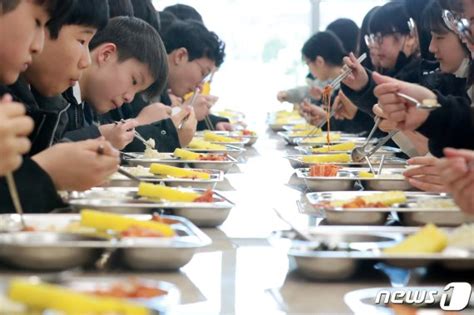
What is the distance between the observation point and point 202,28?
12.9 feet

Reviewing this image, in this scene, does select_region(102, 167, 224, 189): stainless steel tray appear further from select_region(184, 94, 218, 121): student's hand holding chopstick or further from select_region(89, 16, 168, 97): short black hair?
select_region(184, 94, 218, 121): student's hand holding chopstick

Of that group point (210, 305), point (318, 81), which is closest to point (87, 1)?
point (210, 305)

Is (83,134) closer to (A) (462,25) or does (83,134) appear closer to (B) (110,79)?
(B) (110,79)

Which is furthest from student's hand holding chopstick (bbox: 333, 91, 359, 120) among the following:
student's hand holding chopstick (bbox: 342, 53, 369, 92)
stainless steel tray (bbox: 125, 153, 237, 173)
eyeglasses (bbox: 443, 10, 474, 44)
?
eyeglasses (bbox: 443, 10, 474, 44)

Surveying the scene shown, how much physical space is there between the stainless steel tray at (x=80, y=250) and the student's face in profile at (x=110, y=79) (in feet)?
4.94

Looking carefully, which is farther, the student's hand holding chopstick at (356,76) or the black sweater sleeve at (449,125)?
the student's hand holding chopstick at (356,76)

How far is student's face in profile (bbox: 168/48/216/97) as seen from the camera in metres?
3.87

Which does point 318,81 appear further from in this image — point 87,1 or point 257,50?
point 87,1

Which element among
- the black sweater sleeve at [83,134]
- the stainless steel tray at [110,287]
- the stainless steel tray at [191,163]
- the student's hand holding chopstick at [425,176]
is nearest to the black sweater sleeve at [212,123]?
the stainless steel tray at [191,163]

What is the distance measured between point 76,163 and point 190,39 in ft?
8.06

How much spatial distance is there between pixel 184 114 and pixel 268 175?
2.66ft

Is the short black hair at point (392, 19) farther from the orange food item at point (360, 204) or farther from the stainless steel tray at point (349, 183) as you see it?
the orange food item at point (360, 204)

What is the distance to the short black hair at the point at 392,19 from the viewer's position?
3803 mm

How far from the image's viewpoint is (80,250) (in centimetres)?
103
